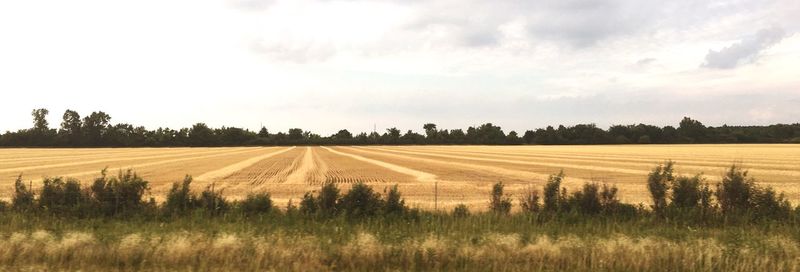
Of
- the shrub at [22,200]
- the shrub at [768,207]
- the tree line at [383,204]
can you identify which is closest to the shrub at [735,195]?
the tree line at [383,204]

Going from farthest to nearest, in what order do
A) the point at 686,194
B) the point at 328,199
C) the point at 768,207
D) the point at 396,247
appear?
the point at 686,194 → the point at 328,199 → the point at 768,207 → the point at 396,247

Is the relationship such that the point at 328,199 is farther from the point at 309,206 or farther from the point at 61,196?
the point at 61,196

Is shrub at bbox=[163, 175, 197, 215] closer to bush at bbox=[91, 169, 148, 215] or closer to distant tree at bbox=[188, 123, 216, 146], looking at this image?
bush at bbox=[91, 169, 148, 215]

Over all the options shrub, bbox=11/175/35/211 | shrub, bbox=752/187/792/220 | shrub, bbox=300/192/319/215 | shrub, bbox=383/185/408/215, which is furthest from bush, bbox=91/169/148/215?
shrub, bbox=752/187/792/220

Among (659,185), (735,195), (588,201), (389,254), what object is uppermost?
(659,185)

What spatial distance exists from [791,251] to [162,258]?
12302 mm

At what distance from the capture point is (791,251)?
1018cm

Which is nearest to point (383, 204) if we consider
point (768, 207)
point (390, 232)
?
point (390, 232)

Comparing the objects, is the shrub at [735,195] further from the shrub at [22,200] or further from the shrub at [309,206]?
the shrub at [22,200]

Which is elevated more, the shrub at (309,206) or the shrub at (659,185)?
the shrub at (659,185)

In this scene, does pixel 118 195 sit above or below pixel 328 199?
above

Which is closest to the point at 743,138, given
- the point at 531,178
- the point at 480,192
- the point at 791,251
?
the point at 531,178

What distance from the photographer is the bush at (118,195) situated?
49.2ft

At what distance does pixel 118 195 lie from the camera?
→ 15.1 meters
